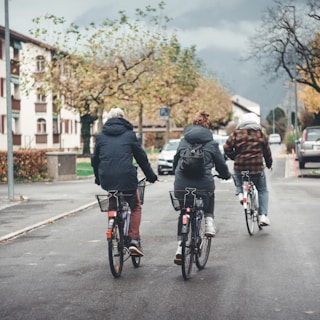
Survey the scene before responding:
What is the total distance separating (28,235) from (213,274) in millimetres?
4651

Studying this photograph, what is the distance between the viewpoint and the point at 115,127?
7.96 m

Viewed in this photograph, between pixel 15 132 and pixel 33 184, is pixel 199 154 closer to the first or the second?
pixel 33 184

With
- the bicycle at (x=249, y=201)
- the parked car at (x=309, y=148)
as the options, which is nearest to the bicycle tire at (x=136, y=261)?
the bicycle at (x=249, y=201)

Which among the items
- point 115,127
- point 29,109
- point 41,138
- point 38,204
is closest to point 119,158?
point 115,127

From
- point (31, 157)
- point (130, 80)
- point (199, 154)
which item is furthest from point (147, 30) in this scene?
point (199, 154)

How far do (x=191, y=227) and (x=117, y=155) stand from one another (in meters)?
1.05

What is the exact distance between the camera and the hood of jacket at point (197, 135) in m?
7.91

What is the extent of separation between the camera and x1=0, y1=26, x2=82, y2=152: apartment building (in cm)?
5562

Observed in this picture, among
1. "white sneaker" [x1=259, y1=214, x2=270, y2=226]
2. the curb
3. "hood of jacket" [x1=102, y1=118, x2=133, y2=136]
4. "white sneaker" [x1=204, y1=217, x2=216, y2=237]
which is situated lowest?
the curb

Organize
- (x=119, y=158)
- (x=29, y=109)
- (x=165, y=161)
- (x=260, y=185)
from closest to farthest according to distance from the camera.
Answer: (x=119, y=158), (x=260, y=185), (x=165, y=161), (x=29, y=109)

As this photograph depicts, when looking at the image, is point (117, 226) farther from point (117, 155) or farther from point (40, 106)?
point (40, 106)

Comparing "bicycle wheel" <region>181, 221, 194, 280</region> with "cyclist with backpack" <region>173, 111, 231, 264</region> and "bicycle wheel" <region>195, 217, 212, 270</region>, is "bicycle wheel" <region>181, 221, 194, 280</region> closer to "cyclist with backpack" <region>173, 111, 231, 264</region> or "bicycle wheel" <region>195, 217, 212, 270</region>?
"bicycle wheel" <region>195, 217, 212, 270</region>

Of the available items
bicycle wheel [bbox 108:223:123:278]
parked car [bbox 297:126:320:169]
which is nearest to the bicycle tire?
bicycle wheel [bbox 108:223:123:278]

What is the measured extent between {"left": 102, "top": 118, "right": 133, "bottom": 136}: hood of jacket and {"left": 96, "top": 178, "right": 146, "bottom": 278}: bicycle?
2.03ft
